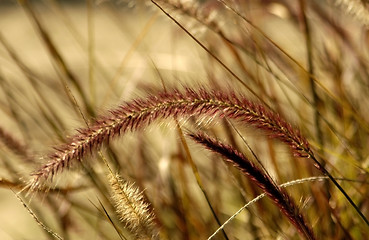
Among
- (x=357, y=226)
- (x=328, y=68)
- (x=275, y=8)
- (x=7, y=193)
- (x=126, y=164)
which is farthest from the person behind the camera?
(x=7, y=193)

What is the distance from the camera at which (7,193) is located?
2416 mm

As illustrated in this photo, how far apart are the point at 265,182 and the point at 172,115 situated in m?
0.16

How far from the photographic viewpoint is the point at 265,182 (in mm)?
834

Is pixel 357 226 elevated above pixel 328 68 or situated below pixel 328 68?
below

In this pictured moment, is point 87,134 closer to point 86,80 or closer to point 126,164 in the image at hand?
point 126,164

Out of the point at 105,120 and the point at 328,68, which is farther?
the point at 328,68

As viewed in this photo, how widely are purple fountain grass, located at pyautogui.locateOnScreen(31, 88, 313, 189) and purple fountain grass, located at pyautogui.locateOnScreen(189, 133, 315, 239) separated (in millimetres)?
42

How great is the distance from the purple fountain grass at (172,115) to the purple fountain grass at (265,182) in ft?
0.14

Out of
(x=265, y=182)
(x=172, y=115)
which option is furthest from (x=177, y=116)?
(x=265, y=182)

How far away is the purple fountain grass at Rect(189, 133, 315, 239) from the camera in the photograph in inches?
32.9

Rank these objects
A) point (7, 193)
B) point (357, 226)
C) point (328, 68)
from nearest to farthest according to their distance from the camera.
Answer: point (357, 226), point (328, 68), point (7, 193)

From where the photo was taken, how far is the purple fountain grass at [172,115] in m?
0.88

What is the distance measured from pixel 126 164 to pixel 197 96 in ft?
2.39

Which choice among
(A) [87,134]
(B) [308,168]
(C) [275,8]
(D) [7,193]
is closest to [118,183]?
(A) [87,134]
